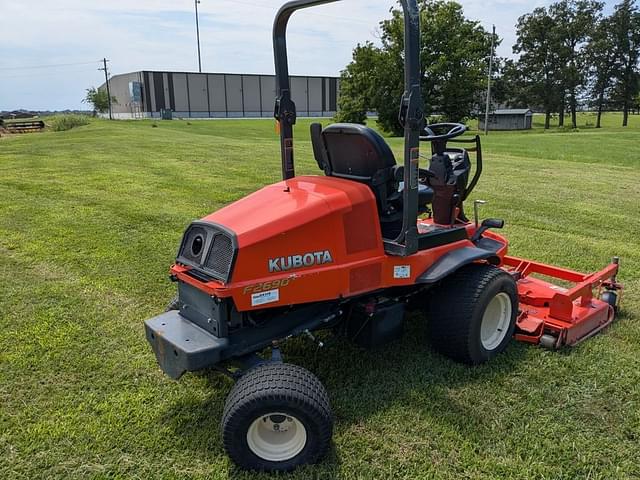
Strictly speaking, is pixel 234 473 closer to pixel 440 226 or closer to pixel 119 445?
pixel 119 445

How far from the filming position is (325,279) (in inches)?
114

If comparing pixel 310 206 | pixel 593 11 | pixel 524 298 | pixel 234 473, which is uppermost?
pixel 593 11

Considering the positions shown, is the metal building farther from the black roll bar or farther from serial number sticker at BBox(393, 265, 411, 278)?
serial number sticker at BBox(393, 265, 411, 278)

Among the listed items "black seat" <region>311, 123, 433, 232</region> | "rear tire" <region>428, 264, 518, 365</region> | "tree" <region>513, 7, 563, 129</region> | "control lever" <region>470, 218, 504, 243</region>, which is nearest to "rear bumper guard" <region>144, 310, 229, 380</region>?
"black seat" <region>311, 123, 433, 232</region>

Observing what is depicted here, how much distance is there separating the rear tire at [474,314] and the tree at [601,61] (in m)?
56.5

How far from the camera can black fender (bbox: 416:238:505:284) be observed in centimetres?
322

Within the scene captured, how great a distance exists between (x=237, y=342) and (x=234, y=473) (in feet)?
2.13

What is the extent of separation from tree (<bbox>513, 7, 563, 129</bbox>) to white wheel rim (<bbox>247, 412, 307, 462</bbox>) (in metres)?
57.4

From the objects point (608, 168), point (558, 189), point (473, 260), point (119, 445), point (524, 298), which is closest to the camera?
point (119, 445)

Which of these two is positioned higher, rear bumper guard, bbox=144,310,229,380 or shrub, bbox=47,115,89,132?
shrub, bbox=47,115,89,132

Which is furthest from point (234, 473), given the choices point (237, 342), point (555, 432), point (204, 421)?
point (555, 432)

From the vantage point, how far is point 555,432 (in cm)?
280

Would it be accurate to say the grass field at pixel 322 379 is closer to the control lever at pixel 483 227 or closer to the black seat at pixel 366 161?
the control lever at pixel 483 227

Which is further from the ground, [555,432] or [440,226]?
[440,226]
